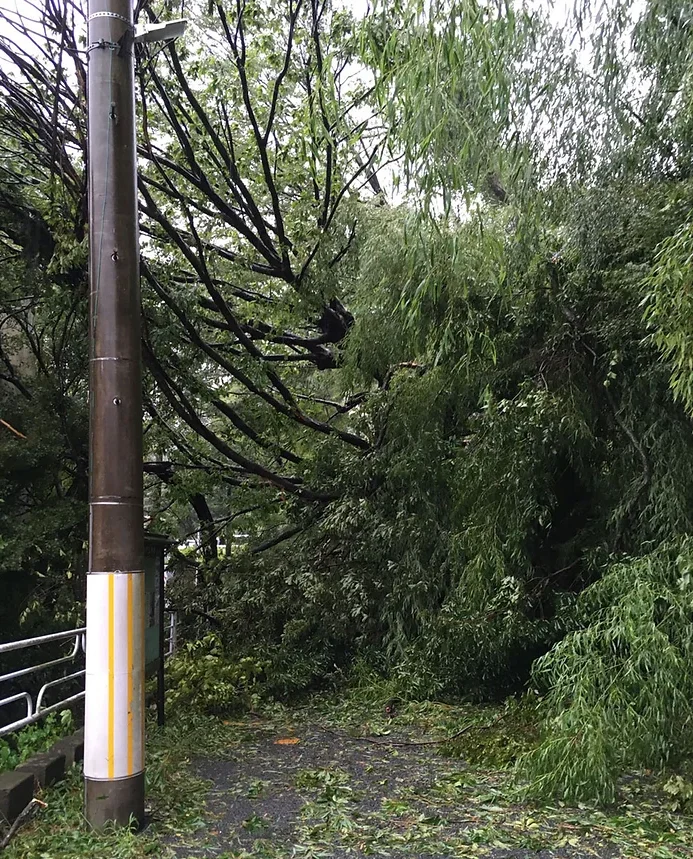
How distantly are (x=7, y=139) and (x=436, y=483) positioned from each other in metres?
5.71

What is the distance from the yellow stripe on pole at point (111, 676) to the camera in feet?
11.9

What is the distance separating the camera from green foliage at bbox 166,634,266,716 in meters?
6.78

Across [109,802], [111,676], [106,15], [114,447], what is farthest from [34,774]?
[106,15]

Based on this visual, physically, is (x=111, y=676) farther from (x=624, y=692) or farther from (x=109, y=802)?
(x=624, y=692)

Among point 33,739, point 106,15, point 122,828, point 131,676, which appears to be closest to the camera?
point 122,828

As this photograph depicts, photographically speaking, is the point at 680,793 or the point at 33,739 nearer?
the point at 680,793

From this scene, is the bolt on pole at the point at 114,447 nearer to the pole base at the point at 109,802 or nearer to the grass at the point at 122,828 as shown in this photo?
the pole base at the point at 109,802

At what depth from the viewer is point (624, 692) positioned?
13.8 feet

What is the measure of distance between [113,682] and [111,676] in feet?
0.11

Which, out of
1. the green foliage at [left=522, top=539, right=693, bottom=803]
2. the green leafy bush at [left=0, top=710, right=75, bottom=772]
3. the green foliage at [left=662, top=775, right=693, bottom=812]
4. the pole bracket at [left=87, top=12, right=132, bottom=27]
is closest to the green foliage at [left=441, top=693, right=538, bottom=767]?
the green foliage at [left=522, top=539, right=693, bottom=803]

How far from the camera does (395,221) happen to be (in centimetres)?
722

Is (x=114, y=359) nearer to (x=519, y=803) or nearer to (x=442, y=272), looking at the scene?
(x=442, y=272)

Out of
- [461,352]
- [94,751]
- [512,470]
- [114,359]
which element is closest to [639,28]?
[461,352]

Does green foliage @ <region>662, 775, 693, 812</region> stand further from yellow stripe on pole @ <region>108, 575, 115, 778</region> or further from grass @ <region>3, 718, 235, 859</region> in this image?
yellow stripe on pole @ <region>108, 575, 115, 778</region>
